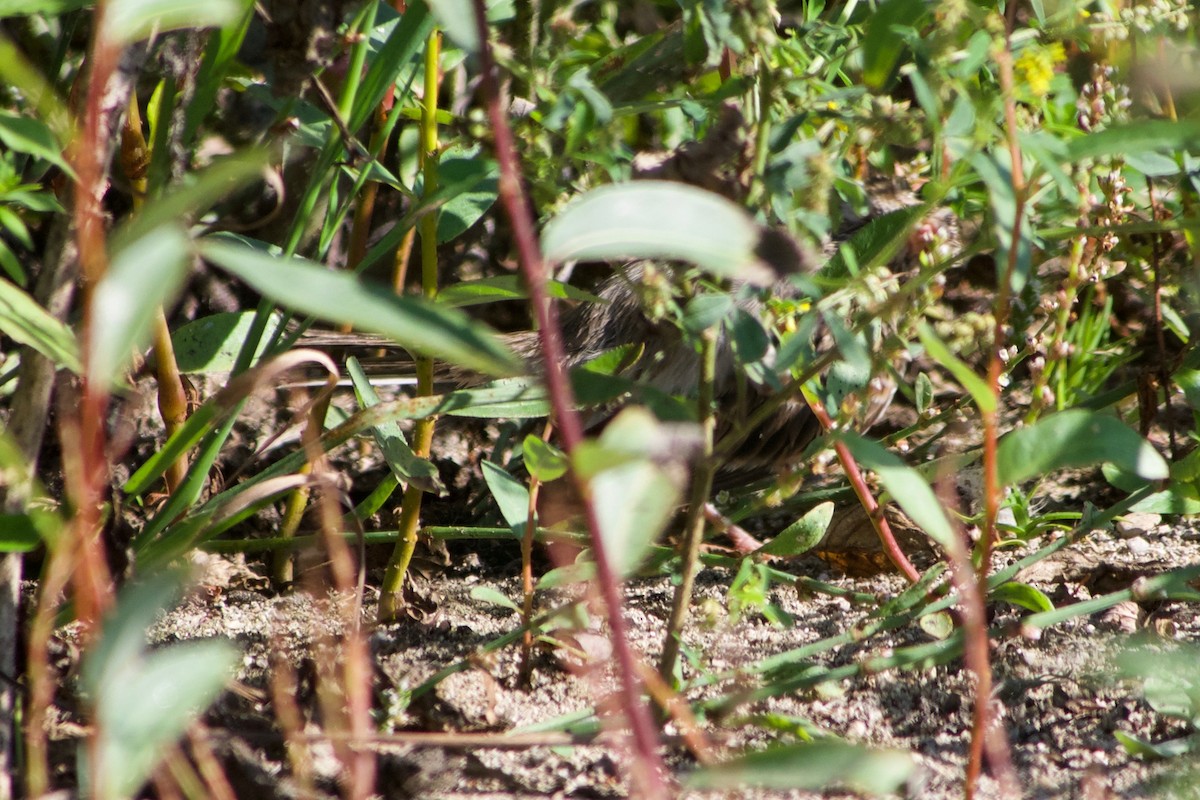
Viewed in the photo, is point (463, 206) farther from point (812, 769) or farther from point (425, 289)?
point (812, 769)

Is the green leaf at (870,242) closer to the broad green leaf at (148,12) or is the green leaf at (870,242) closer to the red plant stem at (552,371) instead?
the red plant stem at (552,371)

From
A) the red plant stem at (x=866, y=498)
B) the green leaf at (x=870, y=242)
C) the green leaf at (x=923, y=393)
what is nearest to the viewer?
the green leaf at (x=870, y=242)

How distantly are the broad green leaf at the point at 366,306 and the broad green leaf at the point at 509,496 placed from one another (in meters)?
0.87

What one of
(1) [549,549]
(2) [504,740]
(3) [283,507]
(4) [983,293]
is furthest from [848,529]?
(2) [504,740]

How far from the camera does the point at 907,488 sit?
1.08m

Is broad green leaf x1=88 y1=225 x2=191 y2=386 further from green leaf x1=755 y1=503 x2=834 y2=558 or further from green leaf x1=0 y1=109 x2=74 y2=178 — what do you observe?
green leaf x1=755 y1=503 x2=834 y2=558

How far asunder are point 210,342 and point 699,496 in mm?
967

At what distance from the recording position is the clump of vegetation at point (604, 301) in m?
0.84

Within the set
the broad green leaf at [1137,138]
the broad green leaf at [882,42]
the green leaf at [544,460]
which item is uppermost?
the broad green leaf at [882,42]

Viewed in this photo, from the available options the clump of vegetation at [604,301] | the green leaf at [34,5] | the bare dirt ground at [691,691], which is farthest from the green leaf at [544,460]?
the green leaf at [34,5]

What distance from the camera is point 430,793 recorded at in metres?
1.37

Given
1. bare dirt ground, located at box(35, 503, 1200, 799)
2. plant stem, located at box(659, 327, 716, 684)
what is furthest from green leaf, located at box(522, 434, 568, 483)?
bare dirt ground, located at box(35, 503, 1200, 799)

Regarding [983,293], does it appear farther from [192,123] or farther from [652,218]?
[652,218]

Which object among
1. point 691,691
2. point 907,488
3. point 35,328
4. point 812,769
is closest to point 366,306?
point 812,769
